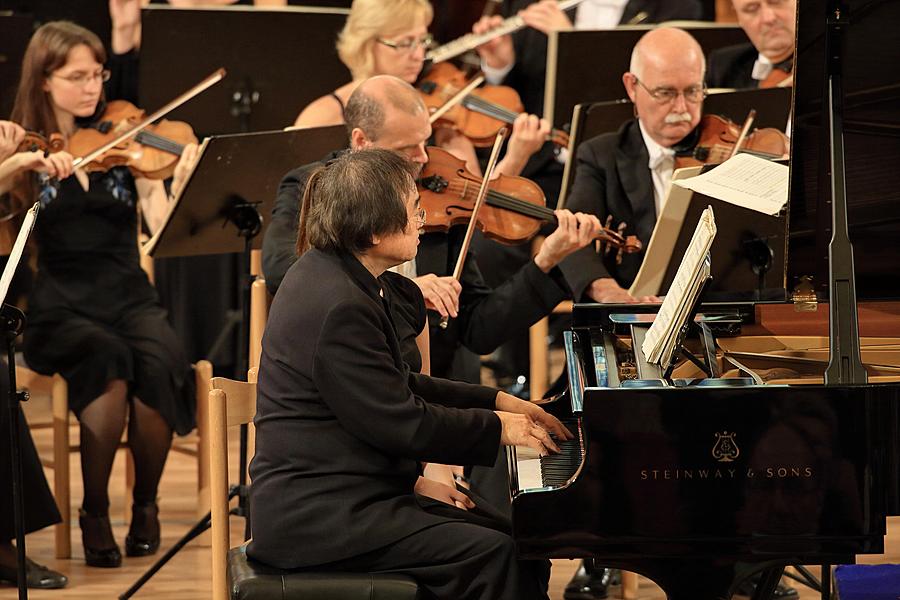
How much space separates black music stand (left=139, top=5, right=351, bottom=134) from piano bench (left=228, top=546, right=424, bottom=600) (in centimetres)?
235

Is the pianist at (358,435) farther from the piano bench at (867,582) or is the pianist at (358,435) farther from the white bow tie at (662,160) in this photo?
the white bow tie at (662,160)

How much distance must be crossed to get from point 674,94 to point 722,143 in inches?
6.8

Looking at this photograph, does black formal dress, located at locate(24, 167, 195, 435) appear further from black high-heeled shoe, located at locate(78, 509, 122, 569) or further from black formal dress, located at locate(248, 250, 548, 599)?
black formal dress, located at locate(248, 250, 548, 599)

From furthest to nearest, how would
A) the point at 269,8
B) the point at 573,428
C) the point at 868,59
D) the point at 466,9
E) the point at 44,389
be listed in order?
the point at 466,9 → the point at 269,8 → the point at 44,389 → the point at 573,428 → the point at 868,59

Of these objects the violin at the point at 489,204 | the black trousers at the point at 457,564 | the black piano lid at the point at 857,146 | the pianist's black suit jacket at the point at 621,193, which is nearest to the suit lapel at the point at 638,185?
the pianist's black suit jacket at the point at 621,193

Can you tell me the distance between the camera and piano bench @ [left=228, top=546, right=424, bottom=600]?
6.76 ft

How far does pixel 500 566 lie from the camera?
210cm

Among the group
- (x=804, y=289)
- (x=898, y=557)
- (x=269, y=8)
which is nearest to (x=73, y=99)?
(x=269, y=8)

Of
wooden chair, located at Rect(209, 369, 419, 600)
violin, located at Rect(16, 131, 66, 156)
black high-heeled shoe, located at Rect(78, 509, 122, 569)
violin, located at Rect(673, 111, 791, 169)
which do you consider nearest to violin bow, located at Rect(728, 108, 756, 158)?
violin, located at Rect(673, 111, 791, 169)

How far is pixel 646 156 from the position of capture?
339 cm

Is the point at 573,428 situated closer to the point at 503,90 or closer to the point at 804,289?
the point at 804,289

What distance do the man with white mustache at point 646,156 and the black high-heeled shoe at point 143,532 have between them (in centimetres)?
139

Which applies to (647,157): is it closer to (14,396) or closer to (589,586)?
(589,586)

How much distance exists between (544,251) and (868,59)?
3.56 ft
